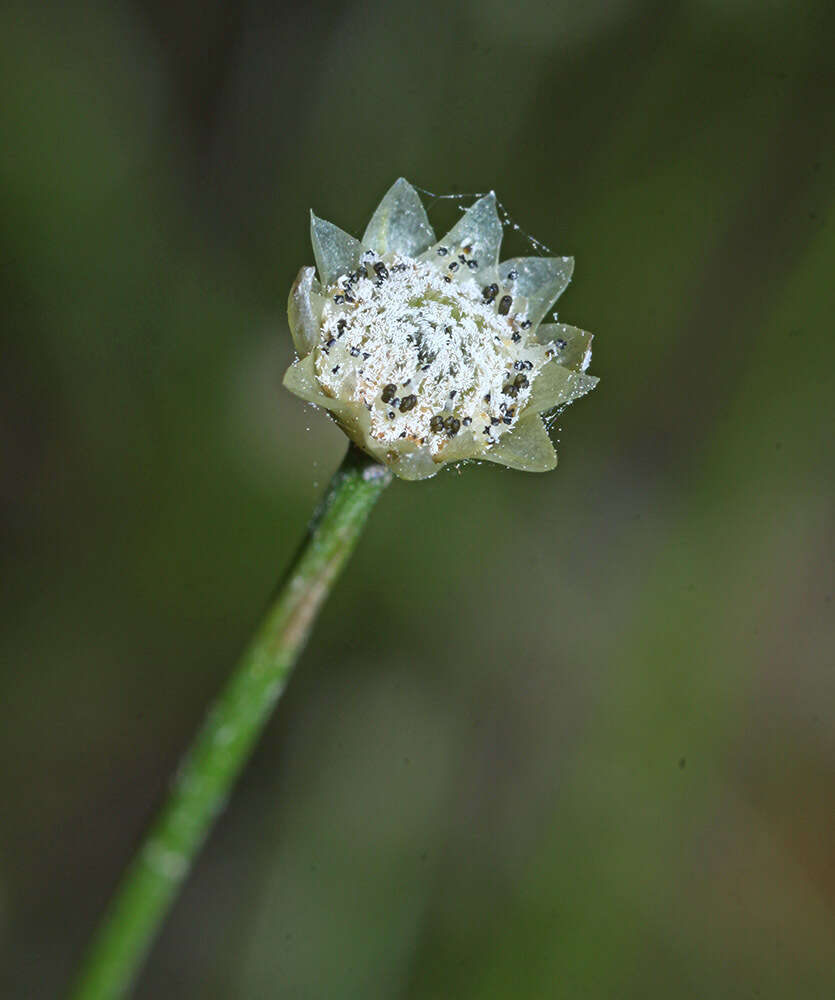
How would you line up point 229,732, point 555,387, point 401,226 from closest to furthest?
point 229,732 < point 555,387 < point 401,226

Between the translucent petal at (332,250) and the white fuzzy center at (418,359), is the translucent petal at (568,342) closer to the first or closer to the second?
the white fuzzy center at (418,359)

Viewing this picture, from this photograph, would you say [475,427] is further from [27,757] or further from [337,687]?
[27,757]

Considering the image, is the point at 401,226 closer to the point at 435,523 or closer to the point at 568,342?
the point at 568,342

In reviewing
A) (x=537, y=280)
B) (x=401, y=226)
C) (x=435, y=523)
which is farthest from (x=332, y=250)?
(x=435, y=523)

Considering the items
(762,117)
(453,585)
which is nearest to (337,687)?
(453,585)

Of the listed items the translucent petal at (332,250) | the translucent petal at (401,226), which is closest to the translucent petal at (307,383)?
the translucent petal at (332,250)

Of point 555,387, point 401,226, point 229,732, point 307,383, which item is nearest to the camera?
point 229,732

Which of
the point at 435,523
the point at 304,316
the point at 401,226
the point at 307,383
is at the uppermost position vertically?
the point at 435,523
